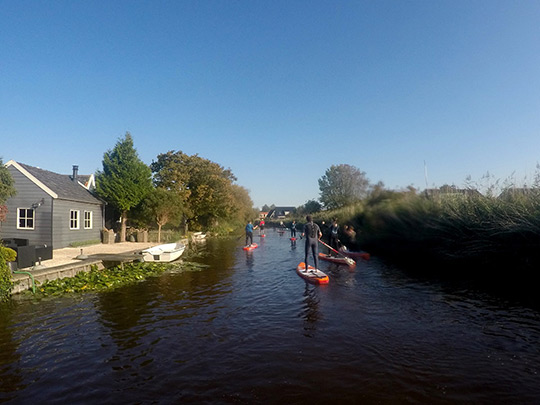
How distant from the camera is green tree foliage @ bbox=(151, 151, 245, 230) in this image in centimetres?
3469

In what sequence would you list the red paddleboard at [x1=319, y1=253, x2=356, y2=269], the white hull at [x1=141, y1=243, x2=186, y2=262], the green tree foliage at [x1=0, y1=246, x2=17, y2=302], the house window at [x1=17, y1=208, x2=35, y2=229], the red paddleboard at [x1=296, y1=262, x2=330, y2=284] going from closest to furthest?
1. the green tree foliage at [x1=0, y1=246, x2=17, y2=302]
2. the red paddleboard at [x1=296, y1=262, x2=330, y2=284]
3. the white hull at [x1=141, y1=243, x2=186, y2=262]
4. the red paddleboard at [x1=319, y1=253, x2=356, y2=269]
5. the house window at [x1=17, y1=208, x2=35, y2=229]

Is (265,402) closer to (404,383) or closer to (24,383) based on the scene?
(404,383)

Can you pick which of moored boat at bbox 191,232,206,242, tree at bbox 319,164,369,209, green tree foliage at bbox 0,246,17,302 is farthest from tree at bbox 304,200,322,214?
green tree foliage at bbox 0,246,17,302

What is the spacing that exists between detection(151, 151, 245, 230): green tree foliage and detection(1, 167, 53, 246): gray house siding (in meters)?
15.6

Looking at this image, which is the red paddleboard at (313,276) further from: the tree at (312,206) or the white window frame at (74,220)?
the tree at (312,206)

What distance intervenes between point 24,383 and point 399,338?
6.69m

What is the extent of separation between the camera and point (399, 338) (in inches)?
268

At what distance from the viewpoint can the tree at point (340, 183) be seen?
229 ft

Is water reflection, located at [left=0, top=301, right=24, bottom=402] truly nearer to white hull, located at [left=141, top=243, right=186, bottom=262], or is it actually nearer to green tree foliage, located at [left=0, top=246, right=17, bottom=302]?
green tree foliage, located at [left=0, top=246, right=17, bottom=302]

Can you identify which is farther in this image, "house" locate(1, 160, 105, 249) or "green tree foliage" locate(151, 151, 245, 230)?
"green tree foliage" locate(151, 151, 245, 230)

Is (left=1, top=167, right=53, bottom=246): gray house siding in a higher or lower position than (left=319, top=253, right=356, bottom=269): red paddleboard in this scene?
higher

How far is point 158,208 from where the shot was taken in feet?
82.5

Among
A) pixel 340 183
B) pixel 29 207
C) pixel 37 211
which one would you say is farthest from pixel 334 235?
pixel 340 183

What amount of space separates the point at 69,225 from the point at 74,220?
0.73 meters
